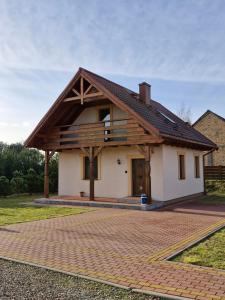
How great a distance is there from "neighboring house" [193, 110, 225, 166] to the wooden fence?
27.5 feet

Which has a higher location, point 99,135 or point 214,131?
point 214,131

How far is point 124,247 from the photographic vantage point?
22.9 feet

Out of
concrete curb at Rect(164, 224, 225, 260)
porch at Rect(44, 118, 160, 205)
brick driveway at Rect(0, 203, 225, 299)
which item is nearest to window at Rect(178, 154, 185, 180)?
porch at Rect(44, 118, 160, 205)

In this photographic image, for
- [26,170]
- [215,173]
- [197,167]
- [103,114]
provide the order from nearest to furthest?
1. [103,114]
2. [197,167]
3. [215,173]
4. [26,170]

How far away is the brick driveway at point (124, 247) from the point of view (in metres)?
4.86

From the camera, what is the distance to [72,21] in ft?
30.2

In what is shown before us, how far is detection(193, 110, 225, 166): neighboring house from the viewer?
32688 mm

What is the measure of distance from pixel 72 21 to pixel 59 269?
6.53 m

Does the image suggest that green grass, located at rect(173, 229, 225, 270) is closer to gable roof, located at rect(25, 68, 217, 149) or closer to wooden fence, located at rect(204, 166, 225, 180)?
gable roof, located at rect(25, 68, 217, 149)

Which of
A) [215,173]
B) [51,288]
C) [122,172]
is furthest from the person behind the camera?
[215,173]

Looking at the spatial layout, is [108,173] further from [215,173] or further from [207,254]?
[207,254]

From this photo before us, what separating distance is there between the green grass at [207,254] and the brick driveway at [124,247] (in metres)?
0.28

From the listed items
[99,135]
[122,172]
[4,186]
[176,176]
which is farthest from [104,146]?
[4,186]

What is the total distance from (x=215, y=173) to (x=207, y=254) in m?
18.6
